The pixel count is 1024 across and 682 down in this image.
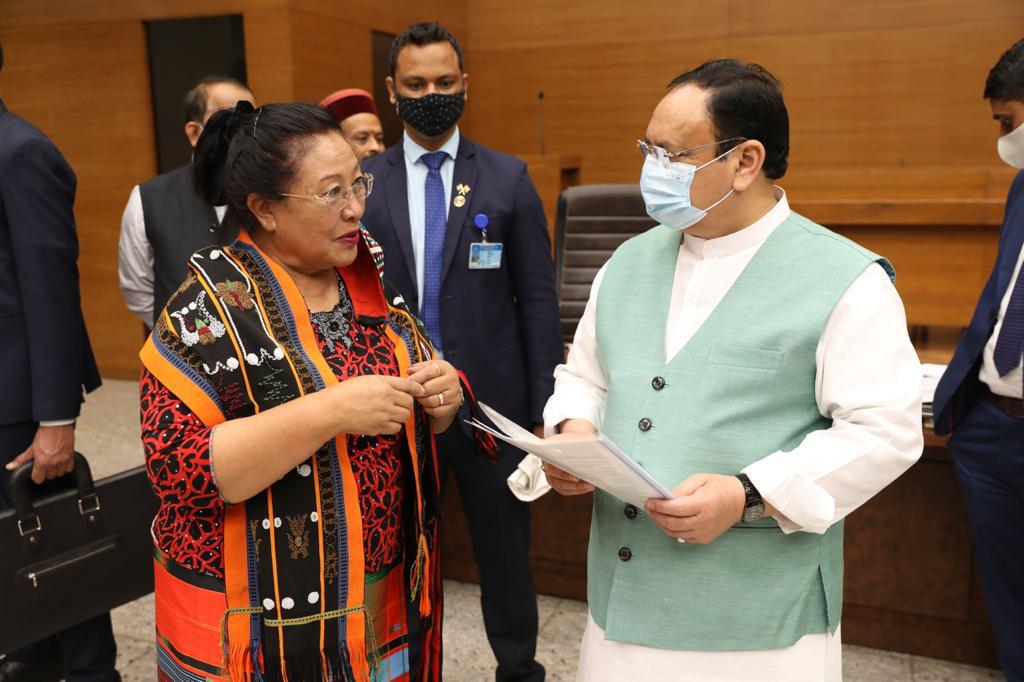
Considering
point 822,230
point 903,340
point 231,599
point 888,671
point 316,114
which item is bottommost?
point 888,671

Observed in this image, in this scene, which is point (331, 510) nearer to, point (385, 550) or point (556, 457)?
point (385, 550)

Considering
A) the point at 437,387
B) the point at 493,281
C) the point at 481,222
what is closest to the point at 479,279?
the point at 493,281

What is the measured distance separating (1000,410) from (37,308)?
225 centimetres

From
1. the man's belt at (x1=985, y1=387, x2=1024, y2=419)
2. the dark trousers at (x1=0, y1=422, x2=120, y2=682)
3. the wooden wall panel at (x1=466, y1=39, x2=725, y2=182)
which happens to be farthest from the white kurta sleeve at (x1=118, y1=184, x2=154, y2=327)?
the wooden wall panel at (x1=466, y1=39, x2=725, y2=182)

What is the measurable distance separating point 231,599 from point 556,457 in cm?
56

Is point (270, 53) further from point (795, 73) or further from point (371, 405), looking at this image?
point (371, 405)

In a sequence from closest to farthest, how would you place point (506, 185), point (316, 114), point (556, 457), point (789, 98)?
point (556, 457) → point (316, 114) → point (506, 185) → point (789, 98)

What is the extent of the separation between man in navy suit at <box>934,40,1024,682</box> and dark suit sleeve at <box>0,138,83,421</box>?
211cm

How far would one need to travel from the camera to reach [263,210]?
1390 millimetres

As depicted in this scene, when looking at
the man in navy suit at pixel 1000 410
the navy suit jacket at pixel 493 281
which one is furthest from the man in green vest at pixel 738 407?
the man in navy suit at pixel 1000 410

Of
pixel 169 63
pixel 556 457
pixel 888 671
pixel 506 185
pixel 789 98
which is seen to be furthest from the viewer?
pixel 789 98

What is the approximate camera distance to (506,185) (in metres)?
2.33

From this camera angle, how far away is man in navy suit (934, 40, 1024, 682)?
2.06 meters

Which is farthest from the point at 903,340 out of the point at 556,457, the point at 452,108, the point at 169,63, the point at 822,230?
the point at 169,63
